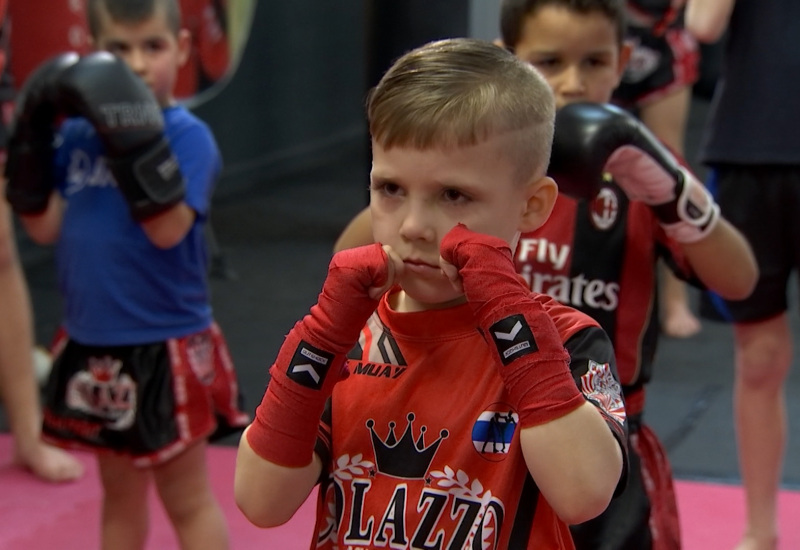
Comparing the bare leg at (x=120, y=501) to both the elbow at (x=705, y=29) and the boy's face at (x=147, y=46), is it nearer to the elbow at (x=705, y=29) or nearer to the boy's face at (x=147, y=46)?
the boy's face at (x=147, y=46)

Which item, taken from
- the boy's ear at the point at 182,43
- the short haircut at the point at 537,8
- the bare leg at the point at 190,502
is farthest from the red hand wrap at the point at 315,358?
the boy's ear at the point at 182,43

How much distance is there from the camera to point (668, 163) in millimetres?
1862

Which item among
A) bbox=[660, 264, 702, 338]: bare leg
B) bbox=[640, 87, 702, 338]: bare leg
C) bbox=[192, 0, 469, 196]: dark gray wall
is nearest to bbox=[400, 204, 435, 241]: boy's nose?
bbox=[640, 87, 702, 338]: bare leg

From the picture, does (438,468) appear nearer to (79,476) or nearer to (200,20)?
(79,476)

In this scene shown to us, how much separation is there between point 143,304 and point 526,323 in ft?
4.20

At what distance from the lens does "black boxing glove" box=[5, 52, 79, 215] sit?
2.34 meters

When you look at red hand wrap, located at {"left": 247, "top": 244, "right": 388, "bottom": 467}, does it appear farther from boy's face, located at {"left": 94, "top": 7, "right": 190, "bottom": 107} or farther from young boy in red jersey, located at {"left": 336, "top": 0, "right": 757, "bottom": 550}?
boy's face, located at {"left": 94, "top": 7, "right": 190, "bottom": 107}

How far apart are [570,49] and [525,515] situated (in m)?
0.89

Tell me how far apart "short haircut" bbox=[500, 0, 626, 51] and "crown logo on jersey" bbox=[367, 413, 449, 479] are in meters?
0.86

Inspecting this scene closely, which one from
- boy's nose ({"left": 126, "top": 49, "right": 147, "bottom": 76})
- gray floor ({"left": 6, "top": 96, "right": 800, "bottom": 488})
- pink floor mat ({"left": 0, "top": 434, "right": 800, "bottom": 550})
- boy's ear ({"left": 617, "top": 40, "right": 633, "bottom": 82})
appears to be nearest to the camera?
boy's ear ({"left": 617, "top": 40, "right": 633, "bottom": 82})

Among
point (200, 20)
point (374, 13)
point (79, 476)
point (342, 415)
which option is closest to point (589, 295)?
point (342, 415)

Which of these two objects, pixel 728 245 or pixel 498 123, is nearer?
pixel 498 123

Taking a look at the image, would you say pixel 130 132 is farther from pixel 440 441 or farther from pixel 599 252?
pixel 440 441

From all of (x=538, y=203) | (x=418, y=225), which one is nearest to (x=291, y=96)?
(x=538, y=203)
